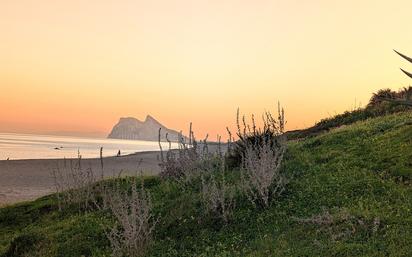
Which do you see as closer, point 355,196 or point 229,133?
point 355,196

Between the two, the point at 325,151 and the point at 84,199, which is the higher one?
the point at 325,151

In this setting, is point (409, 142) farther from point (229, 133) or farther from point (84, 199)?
point (84, 199)

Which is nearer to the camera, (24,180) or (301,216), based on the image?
(301,216)

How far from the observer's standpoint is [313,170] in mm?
14203

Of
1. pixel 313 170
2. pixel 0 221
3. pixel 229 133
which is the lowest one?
pixel 0 221

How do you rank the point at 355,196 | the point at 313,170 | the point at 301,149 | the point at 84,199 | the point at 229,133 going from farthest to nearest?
the point at 301,149, the point at 84,199, the point at 229,133, the point at 313,170, the point at 355,196

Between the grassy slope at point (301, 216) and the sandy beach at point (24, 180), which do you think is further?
the sandy beach at point (24, 180)

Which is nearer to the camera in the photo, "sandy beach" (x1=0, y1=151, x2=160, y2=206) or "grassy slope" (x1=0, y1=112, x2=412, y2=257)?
"grassy slope" (x1=0, y1=112, x2=412, y2=257)

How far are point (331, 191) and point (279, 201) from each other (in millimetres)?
1363

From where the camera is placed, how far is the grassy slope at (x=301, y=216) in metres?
8.91

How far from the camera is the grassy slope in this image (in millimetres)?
8906

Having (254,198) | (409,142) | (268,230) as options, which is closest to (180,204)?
(254,198)

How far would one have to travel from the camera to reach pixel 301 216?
10680 millimetres

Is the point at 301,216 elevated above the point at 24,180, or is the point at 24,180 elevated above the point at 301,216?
the point at 24,180
